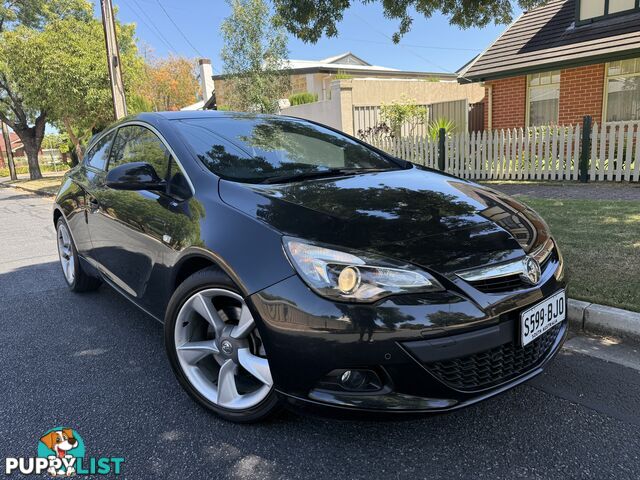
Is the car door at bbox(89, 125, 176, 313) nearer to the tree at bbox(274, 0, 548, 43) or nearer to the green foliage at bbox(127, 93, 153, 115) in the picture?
the tree at bbox(274, 0, 548, 43)

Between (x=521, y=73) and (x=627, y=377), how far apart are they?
1047 centimetres

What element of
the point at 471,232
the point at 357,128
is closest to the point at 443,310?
the point at 471,232

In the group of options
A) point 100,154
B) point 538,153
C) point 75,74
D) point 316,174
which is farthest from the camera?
point 75,74

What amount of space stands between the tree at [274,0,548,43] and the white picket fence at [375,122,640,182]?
334cm

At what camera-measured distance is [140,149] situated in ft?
10.8

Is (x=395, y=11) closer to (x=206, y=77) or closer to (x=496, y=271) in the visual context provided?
(x=496, y=271)

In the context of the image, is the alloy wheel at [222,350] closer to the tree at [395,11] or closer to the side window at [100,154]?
the side window at [100,154]

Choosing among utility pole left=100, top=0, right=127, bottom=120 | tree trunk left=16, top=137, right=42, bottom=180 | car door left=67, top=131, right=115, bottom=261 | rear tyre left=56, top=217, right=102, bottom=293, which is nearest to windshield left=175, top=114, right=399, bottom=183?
car door left=67, top=131, right=115, bottom=261

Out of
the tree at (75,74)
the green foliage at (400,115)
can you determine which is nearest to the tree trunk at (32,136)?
the tree at (75,74)

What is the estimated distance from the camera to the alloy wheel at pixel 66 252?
4430 mm

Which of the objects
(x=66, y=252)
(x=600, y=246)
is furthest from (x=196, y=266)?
(x=600, y=246)

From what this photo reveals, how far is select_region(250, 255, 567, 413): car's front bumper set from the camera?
71.8 inches

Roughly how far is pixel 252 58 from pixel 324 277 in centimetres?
1808

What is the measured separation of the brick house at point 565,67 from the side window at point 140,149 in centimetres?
1016
